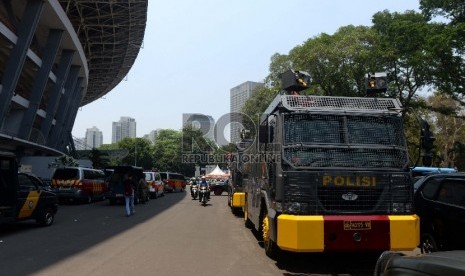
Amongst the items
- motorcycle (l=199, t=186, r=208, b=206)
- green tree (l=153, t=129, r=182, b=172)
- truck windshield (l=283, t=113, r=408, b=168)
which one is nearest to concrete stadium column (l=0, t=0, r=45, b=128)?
motorcycle (l=199, t=186, r=208, b=206)

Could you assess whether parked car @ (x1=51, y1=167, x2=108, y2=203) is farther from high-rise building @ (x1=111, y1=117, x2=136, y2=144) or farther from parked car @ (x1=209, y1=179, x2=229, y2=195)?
high-rise building @ (x1=111, y1=117, x2=136, y2=144)

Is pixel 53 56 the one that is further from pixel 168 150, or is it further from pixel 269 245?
pixel 168 150

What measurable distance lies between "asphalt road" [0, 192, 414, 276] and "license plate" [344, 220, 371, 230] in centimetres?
92

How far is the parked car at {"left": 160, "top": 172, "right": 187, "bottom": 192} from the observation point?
43.0 meters

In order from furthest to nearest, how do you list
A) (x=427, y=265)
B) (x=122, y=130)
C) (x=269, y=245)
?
1. (x=122, y=130)
2. (x=269, y=245)
3. (x=427, y=265)

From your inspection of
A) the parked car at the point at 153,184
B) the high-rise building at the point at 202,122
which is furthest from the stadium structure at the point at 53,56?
the high-rise building at the point at 202,122

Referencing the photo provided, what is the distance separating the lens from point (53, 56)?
33344mm

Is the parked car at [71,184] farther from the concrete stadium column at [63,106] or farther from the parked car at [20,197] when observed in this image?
the concrete stadium column at [63,106]

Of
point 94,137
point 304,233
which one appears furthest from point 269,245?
point 94,137

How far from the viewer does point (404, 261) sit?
343 cm

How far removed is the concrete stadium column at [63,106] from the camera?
41.7 m

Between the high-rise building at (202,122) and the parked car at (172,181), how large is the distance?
10.4 m

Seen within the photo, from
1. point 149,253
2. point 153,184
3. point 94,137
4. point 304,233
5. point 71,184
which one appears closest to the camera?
point 304,233

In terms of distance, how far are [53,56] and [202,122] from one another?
5631 cm
